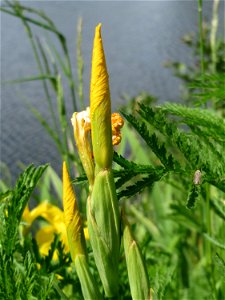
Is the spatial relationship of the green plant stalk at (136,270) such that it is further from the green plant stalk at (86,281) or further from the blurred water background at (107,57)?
the blurred water background at (107,57)

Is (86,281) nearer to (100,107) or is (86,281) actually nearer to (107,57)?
(100,107)

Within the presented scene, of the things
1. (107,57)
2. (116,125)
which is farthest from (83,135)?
(107,57)

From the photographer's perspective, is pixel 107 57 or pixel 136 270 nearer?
pixel 136 270

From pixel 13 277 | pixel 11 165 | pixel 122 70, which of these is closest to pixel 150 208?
pixel 11 165

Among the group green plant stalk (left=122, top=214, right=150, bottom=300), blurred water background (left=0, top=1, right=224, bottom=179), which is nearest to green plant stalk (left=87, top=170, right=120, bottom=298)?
green plant stalk (left=122, top=214, right=150, bottom=300)

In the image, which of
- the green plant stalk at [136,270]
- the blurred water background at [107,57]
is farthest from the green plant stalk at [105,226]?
the blurred water background at [107,57]

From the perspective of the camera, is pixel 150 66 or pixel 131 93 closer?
pixel 131 93

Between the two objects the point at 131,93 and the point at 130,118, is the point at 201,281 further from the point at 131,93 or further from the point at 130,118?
the point at 131,93
